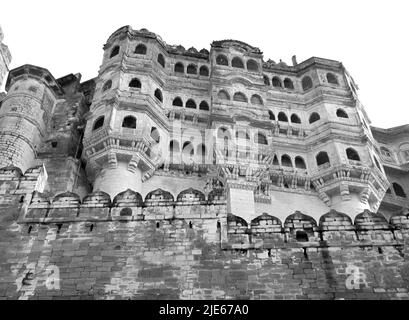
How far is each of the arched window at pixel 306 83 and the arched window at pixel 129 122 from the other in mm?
11560

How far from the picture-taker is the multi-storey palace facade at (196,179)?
9344 millimetres

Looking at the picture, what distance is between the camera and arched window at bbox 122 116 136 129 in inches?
814

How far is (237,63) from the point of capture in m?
26.3

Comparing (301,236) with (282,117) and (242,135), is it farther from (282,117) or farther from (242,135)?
(282,117)

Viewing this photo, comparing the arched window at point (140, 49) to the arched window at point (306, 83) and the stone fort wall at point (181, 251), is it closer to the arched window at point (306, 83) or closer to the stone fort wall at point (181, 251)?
Result: the arched window at point (306, 83)

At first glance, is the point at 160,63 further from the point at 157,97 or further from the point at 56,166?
the point at 56,166

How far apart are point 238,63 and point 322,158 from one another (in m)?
7.80

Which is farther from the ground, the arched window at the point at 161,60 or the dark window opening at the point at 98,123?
the arched window at the point at 161,60

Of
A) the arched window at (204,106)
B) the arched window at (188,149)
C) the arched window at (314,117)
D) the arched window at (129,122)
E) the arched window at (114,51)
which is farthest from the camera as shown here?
the arched window at (114,51)

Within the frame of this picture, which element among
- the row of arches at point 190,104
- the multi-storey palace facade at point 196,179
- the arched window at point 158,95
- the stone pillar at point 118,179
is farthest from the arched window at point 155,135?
the row of arches at point 190,104

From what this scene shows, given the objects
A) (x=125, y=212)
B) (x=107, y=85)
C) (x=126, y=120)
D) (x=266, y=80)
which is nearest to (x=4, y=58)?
(x=107, y=85)

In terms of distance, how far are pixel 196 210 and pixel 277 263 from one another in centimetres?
229

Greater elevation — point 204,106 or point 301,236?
point 204,106

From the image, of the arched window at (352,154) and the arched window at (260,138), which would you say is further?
the arched window at (352,154)
